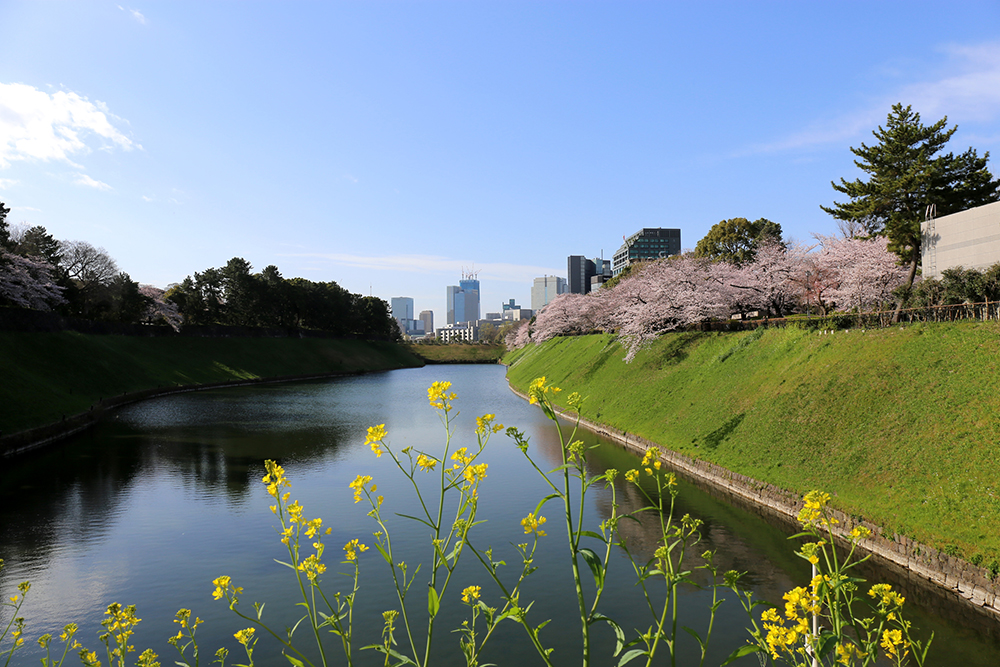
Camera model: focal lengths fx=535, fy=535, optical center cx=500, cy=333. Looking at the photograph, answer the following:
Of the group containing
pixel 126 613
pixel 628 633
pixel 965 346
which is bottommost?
Answer: pixel 628 633

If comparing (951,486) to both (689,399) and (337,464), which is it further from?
(337,464)

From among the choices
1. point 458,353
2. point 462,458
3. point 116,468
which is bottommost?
point 116,468

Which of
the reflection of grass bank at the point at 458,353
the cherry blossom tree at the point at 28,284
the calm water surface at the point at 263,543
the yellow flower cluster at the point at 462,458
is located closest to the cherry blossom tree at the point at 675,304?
the calm water surface at the point at 263,543

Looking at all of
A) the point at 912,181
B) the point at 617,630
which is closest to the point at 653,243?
the point at 912,181

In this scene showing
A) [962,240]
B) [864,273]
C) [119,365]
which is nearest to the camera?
[962,240]

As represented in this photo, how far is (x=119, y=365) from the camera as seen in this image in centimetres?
4447

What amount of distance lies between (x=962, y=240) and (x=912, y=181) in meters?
3.26

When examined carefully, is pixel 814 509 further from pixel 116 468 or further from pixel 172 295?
pixel 172 295

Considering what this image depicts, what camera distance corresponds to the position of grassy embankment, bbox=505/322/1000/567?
11.8 meters

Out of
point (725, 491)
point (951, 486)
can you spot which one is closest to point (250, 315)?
point (725, 491)

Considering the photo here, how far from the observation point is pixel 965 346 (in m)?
15.8

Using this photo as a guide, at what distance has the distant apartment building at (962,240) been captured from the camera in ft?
69.7

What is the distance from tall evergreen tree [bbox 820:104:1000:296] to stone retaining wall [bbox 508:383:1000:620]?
14.7 meters

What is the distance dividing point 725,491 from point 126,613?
17124 millimetres
